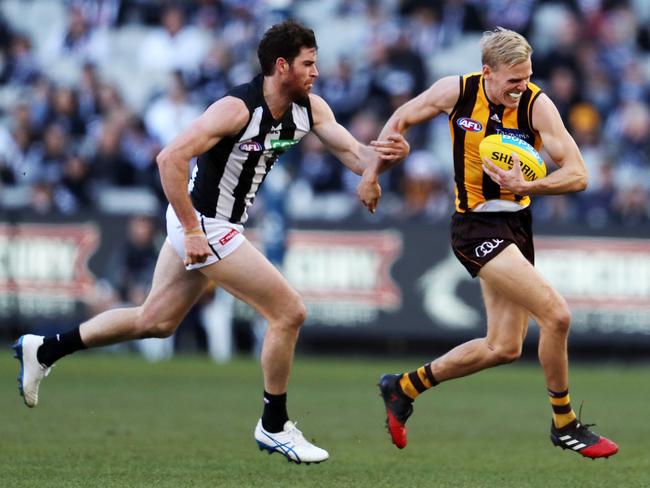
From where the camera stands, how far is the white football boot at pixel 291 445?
25.1 ft

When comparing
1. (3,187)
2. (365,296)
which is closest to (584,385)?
(365,296)

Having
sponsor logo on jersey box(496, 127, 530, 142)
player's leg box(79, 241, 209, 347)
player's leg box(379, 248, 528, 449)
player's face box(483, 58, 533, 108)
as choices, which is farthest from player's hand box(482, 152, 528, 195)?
player's leg box(79, 241, 209, 347)

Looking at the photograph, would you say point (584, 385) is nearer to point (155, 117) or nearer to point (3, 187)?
point (155, 117)

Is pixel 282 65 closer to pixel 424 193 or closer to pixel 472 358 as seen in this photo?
pixel 472 358

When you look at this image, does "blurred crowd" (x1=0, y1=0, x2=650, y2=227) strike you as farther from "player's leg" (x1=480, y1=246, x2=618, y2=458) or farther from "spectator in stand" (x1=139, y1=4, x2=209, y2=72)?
"player's leg" (x1=480, y1=246, x2=618, y2=458)

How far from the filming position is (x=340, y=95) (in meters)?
18.8

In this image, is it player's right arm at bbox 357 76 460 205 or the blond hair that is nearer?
the blond hair

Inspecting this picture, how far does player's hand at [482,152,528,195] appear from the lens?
7605 millimetres

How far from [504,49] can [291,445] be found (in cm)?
261

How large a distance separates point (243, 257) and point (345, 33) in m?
13.5

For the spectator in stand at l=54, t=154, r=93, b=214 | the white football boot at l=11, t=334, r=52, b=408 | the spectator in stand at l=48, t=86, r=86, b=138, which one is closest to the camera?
the white football boot at l=11, t=334, r=52, b=408

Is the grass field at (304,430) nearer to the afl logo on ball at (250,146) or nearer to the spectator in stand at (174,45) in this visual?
the afl logo on ball at (250,146)

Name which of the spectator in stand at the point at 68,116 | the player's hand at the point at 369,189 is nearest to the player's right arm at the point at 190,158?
the player's hand at the point at 369,189

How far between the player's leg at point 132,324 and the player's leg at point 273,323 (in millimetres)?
281
